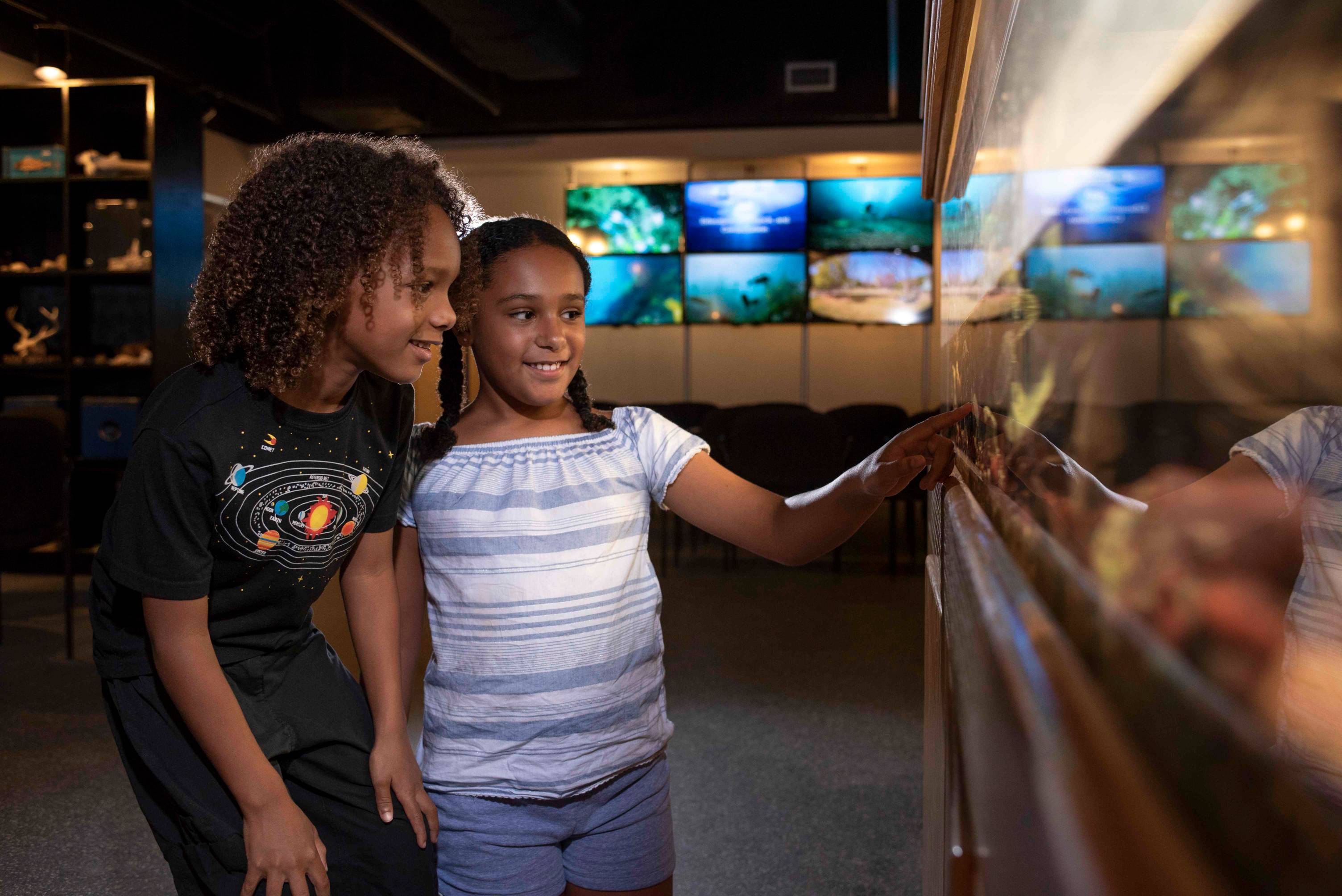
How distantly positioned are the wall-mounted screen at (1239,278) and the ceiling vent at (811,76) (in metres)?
7.19

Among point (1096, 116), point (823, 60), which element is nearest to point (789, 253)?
point (823, 60)

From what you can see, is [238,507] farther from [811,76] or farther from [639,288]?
[639,288]

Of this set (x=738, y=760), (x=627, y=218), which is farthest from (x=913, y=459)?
(x=627, y=218)

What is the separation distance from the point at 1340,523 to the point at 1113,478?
0.11 meters

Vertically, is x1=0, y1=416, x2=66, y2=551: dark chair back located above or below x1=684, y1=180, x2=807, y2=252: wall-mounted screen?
below

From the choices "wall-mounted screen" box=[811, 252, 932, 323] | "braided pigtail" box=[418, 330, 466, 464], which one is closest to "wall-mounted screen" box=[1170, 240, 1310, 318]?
"braided pigtail" box=[418, 330, 466, 464]

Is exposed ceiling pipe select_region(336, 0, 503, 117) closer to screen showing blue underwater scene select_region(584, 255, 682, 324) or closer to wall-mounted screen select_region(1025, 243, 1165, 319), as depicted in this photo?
screen showing blue underwater scene select_region(584, 255, 682, 324)

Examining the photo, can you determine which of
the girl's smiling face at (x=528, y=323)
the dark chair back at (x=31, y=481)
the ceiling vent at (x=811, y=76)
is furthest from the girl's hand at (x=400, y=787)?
the ceiling vent at (x=811, y=76)

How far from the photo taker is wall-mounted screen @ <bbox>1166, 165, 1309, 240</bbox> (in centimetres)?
14

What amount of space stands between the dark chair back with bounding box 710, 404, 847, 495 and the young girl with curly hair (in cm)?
415

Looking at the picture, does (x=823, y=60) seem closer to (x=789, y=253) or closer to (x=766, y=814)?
(x=789, y=253)

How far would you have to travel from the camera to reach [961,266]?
35.2 inches

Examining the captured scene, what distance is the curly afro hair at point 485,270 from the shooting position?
1.16 metres

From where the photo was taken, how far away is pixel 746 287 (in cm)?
754
